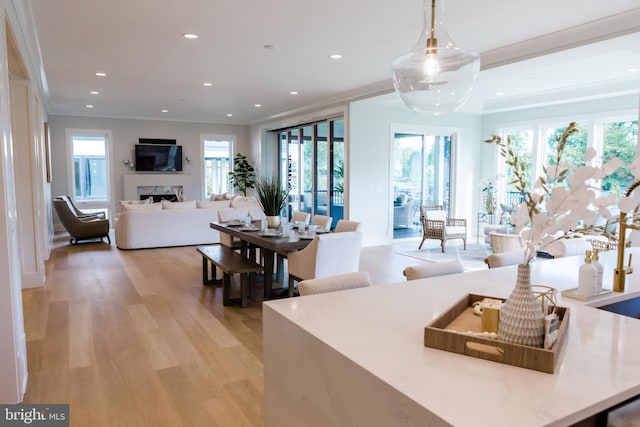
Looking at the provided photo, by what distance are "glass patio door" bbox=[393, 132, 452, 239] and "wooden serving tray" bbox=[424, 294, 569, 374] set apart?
729 cm

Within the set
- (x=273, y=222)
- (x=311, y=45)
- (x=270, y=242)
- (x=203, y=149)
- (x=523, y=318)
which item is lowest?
(x=270, y=242)

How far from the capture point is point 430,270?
7.98 feet

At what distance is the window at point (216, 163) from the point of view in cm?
1216

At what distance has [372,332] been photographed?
149 centimetres

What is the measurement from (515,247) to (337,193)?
366cm

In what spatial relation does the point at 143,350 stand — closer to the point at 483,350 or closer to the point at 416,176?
the point at 483,350

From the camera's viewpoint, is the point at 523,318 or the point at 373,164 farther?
the point at 373,164

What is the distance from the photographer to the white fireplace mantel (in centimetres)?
1105

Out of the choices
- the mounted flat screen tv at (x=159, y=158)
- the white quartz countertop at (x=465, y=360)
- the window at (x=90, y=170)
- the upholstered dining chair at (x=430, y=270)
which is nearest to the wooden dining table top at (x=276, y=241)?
the upholstered dining chair at (x=430, y=270)

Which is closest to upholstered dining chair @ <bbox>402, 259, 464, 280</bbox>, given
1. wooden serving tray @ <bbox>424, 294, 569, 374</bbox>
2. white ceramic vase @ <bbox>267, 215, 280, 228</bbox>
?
wooden serving tray @ <bbox>424, 294, 569, 374</bbox>

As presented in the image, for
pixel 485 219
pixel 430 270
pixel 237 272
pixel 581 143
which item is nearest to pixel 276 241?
pixel 237 272

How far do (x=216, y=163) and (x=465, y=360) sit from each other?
11705mm

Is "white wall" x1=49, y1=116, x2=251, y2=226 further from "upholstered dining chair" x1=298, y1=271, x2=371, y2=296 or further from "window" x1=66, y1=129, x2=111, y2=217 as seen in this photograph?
"upholstered dining chair" x1=298, y1=271, x2=371, y2=296

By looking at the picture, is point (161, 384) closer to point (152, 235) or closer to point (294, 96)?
point (152, 235)
